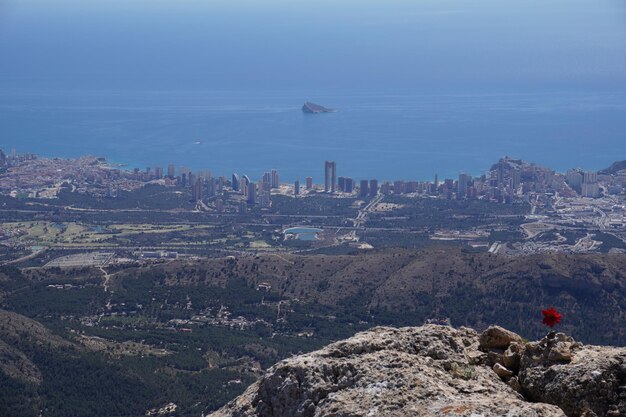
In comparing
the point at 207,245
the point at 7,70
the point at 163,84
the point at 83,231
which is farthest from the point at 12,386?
the point at 7,70

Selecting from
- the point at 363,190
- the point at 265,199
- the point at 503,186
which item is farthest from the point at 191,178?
the point at 503,186

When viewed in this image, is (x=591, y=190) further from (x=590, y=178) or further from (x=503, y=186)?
(x=503, y=186)

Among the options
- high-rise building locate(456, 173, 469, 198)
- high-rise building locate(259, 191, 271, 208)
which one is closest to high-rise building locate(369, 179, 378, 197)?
high-rise building locate(456, 173, 469, 198)

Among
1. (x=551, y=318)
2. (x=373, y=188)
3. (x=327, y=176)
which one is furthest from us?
(x=327, y=176)

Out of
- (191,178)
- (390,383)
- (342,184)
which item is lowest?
(342,184)

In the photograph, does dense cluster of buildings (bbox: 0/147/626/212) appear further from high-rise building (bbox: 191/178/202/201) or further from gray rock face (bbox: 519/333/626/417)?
gray rock face (bbox: 519/333/626/417)

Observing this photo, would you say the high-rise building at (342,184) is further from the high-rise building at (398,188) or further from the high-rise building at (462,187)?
the high-rise building at (462,187)
